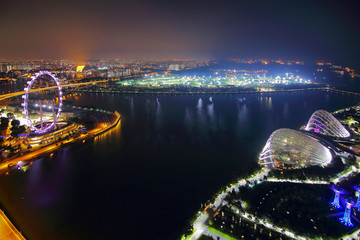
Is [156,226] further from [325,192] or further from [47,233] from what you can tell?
[325,192]

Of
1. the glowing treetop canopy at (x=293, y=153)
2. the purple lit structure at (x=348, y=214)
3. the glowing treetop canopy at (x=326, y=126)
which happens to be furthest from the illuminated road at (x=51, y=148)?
the glowing treetop canopy at (x=326, y=126)

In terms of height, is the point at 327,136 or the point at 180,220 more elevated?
the point at 327,136

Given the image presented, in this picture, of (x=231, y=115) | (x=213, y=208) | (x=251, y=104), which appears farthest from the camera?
(x=251, y=104)

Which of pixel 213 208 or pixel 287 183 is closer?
pixel 213 208

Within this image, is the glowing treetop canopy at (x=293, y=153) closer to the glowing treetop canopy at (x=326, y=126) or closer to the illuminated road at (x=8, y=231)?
the glowing treetop canopy at (x=326, y=126)

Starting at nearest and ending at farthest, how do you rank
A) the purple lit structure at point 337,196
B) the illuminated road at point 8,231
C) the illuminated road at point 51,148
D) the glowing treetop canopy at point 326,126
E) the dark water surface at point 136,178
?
the illuminated road at point 8,231 < the dark water surface at point 136,178 < the purple lit structure at point 337,196 < the illuminated road at point 51,148 < the glowing treetop canopy at point 326,126

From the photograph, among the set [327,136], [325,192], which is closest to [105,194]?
[325,192]
